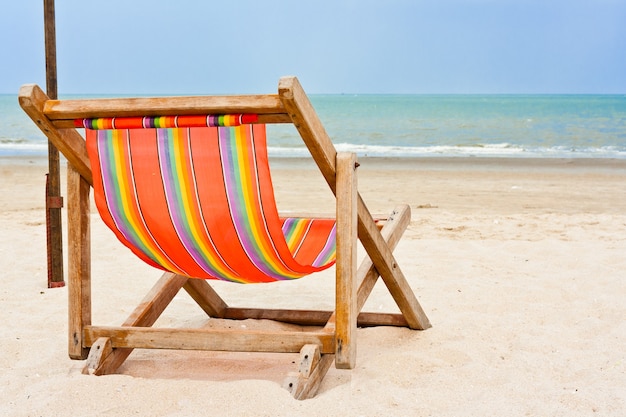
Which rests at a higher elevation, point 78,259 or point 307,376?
point 78,259

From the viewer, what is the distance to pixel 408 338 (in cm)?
321

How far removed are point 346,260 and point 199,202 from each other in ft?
1.67

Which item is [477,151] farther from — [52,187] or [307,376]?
[307,376]

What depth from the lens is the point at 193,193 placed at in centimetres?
237

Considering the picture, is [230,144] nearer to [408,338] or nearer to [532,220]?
[408,338]

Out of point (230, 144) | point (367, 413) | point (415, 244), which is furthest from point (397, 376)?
point (415, 244)

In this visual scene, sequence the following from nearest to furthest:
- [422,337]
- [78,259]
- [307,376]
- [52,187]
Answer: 1. [307,376]
2. [78,259]
3. [422,337]
4. [52,187]

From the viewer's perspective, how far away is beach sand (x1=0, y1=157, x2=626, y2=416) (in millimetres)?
2398

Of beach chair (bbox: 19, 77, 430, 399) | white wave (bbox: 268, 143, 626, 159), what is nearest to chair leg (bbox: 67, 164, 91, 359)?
beach chair (bbox: 19, 77, 430, 399)

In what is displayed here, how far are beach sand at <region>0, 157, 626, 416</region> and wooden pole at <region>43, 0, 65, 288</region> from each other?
17 centimetres

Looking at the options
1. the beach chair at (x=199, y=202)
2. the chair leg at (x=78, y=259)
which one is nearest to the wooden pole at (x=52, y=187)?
the chair leg at (x=78, y=259)

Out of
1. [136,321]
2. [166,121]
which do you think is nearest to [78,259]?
[136,321]

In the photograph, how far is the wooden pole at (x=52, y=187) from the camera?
13.1 ft

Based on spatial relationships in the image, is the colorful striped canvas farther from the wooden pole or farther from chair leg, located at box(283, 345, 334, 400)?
the wooden pole
